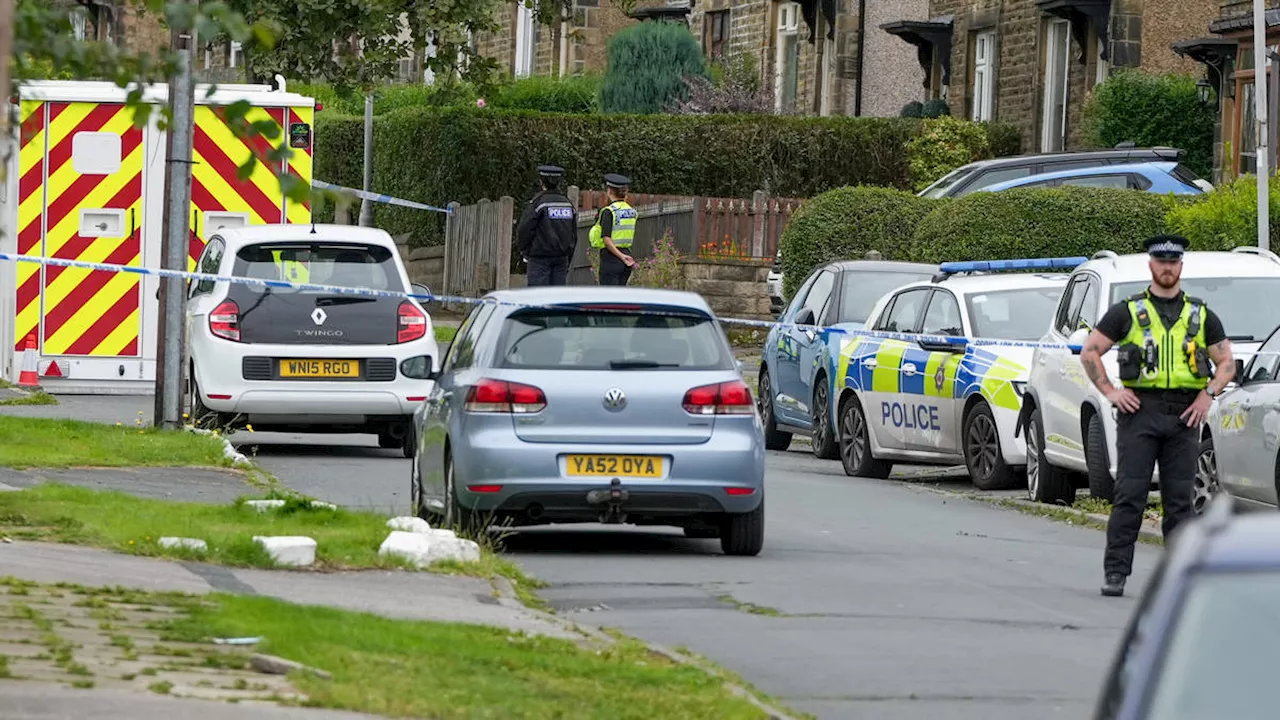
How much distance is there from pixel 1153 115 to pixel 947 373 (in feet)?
65.7

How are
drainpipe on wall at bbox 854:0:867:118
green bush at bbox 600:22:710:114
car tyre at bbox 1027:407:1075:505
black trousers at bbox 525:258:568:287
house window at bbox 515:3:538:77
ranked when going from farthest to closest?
house window at bbox 515:3:538:77, green bush at bbox 600:22:710:114, drainpipe on wall at bbox 854:0:867:118, black trousers at bbox 525:258:568:287, car tyre at bbox 1027:407:1075:505

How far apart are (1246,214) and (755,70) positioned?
27.5 m

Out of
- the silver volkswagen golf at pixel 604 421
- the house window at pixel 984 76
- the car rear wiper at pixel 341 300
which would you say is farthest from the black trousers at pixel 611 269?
the house window at pixel 984 76

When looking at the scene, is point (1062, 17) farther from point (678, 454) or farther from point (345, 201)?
point (345, 201)

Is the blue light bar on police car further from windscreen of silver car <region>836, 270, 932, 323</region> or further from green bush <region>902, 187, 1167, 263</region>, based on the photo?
green bush <region>902, 187, 1167, 263</region>

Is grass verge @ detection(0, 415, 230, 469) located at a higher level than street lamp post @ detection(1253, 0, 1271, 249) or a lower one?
lower

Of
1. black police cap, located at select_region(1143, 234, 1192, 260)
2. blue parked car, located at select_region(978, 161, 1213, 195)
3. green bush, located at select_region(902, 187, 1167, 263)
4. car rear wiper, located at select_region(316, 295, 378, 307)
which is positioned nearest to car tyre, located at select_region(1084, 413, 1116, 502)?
black police cap, located at select_region(1143, 234, 1192, 260)

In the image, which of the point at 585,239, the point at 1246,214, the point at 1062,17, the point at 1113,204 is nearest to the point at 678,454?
the point at 1246,214

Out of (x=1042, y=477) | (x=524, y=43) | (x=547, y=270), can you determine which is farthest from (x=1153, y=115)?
(x=524, y=43)

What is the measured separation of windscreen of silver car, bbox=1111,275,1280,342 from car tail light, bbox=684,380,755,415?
440 cm

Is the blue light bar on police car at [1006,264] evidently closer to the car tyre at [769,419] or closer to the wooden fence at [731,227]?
the car tyre at [769,419]

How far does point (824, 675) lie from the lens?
9.50 meters

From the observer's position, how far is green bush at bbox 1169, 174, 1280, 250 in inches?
947

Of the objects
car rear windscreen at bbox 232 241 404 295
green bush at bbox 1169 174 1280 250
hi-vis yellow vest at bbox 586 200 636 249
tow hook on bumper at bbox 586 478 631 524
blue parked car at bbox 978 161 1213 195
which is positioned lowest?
tow hook on bumper at bbox 586 478 631 524
